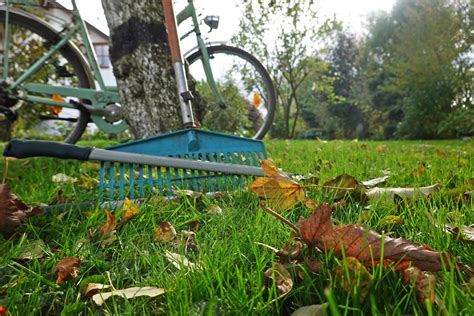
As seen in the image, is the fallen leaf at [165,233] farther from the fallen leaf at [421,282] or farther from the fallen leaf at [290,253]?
the fallen leaf at [421,282]

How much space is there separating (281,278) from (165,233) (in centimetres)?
44

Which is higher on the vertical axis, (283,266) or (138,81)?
(138,81)

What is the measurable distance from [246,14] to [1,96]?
10.1 meters

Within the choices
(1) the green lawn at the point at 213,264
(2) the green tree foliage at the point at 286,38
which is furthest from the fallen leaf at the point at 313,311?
(2) the green tree foliage at the point at 286,38

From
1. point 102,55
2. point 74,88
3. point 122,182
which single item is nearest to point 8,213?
point 122,182

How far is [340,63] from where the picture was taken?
2509 cm

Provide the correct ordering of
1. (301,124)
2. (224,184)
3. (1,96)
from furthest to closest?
(301,124) → (1,96) → (224,184)

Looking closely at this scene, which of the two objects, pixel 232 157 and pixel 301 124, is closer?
pixel 232 157

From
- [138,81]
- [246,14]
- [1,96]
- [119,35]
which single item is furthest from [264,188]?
[246,14]

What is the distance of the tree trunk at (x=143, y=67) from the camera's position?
227cm

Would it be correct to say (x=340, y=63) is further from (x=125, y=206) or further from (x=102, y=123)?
(x=125, y=206)

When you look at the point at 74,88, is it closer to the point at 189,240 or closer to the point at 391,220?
the point at 189,240

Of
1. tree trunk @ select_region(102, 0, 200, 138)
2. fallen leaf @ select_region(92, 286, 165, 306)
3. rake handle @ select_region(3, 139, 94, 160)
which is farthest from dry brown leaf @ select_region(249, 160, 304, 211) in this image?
tree trunk @ select_region(102, 0, 200, 138)

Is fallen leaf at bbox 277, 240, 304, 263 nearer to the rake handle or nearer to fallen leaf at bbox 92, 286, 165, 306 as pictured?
fallen leaf at bbox 92, 286, 165, 306
